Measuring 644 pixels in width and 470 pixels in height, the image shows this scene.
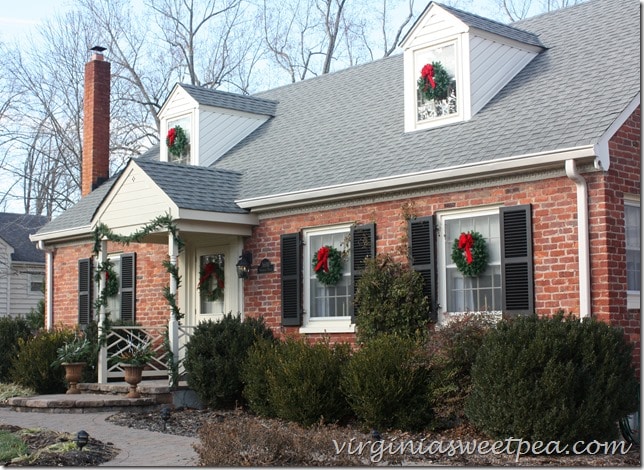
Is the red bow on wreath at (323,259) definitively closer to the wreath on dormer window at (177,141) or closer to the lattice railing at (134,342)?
the lattice railing at (134,342)

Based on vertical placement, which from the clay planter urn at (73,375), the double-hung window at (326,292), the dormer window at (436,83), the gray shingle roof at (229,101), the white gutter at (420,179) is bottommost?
the clay planter urn at (73,375)

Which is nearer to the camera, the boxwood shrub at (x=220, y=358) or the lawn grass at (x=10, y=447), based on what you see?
the lawn grass at (x=10, y=447)

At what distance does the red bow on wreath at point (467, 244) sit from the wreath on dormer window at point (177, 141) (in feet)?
27.6

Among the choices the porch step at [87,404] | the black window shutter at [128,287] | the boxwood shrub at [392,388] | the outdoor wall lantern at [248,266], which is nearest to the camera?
the boxwood shrub at [392,388]

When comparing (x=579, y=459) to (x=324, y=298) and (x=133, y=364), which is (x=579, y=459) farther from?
(x=133, y=364)

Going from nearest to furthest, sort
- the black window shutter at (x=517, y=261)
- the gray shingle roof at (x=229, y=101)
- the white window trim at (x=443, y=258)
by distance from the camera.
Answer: the black window shutter at (x=517, y=261), the white window trim at (x=443, y=258), the gray shingle roof at (x=229, y=101)

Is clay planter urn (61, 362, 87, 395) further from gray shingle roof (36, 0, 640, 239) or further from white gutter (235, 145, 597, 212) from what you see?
white gutter (235, 145, 597, 212)

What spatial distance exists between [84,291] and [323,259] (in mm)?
7564

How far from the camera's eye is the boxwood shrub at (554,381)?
348 inches

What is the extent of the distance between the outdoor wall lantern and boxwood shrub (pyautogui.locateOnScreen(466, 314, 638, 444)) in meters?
5.68

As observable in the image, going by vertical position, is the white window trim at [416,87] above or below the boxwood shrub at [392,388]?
above

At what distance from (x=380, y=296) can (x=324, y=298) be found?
172cm

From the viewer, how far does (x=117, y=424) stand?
11.9 meters

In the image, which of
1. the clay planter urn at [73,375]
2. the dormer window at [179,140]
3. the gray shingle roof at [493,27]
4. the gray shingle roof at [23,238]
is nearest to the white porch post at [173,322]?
the clay planter urn at [73,375]
